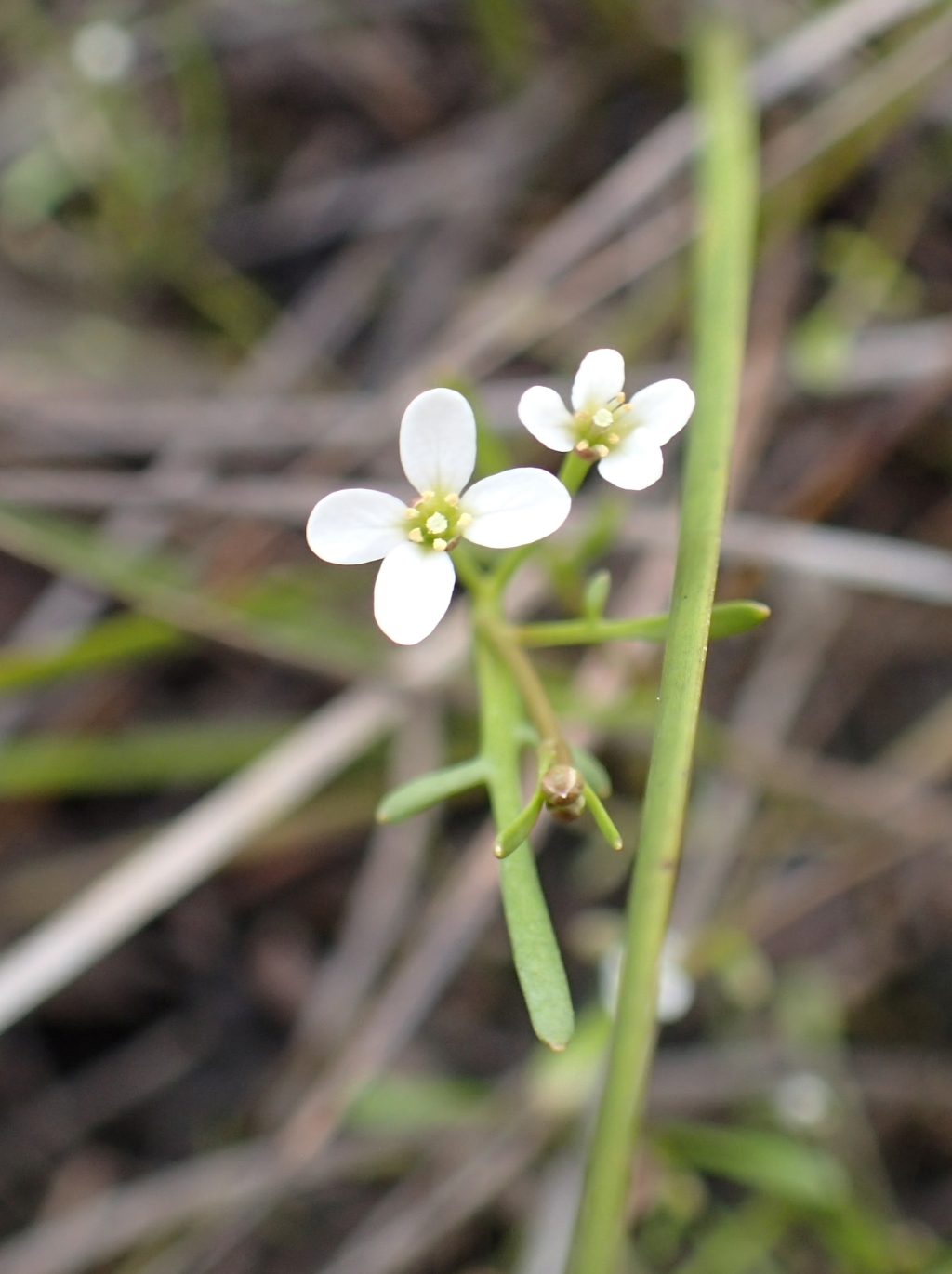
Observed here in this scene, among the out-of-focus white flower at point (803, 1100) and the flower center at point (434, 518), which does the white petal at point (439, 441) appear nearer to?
the flower center at point (434, 518)

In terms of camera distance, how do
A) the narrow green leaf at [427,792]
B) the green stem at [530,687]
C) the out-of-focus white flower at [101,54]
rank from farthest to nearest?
the out-of-focus white flower at [101,54]
the narrow green leaf at [427,792]
the green stem at [530,687]

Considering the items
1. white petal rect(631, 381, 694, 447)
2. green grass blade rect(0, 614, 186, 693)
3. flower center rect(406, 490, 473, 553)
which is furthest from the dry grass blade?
white petal rect(631, 381, 694, 447)

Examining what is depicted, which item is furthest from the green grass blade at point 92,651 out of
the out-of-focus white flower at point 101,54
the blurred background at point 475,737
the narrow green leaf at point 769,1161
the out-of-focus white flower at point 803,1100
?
the out-of-focus white flower at point 101,54

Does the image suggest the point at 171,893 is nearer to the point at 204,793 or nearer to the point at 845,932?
the point at 204,793

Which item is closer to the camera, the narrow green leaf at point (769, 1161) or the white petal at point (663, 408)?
the white petal at point (663, 408)

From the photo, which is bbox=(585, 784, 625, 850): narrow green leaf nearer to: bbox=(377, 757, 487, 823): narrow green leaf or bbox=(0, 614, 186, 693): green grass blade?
bbox=(377, 757, 487, 823): narrow green leaf

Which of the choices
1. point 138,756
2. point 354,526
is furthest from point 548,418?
point 138,756

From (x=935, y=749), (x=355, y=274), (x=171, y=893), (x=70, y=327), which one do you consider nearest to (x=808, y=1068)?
(x=935, y=749)
